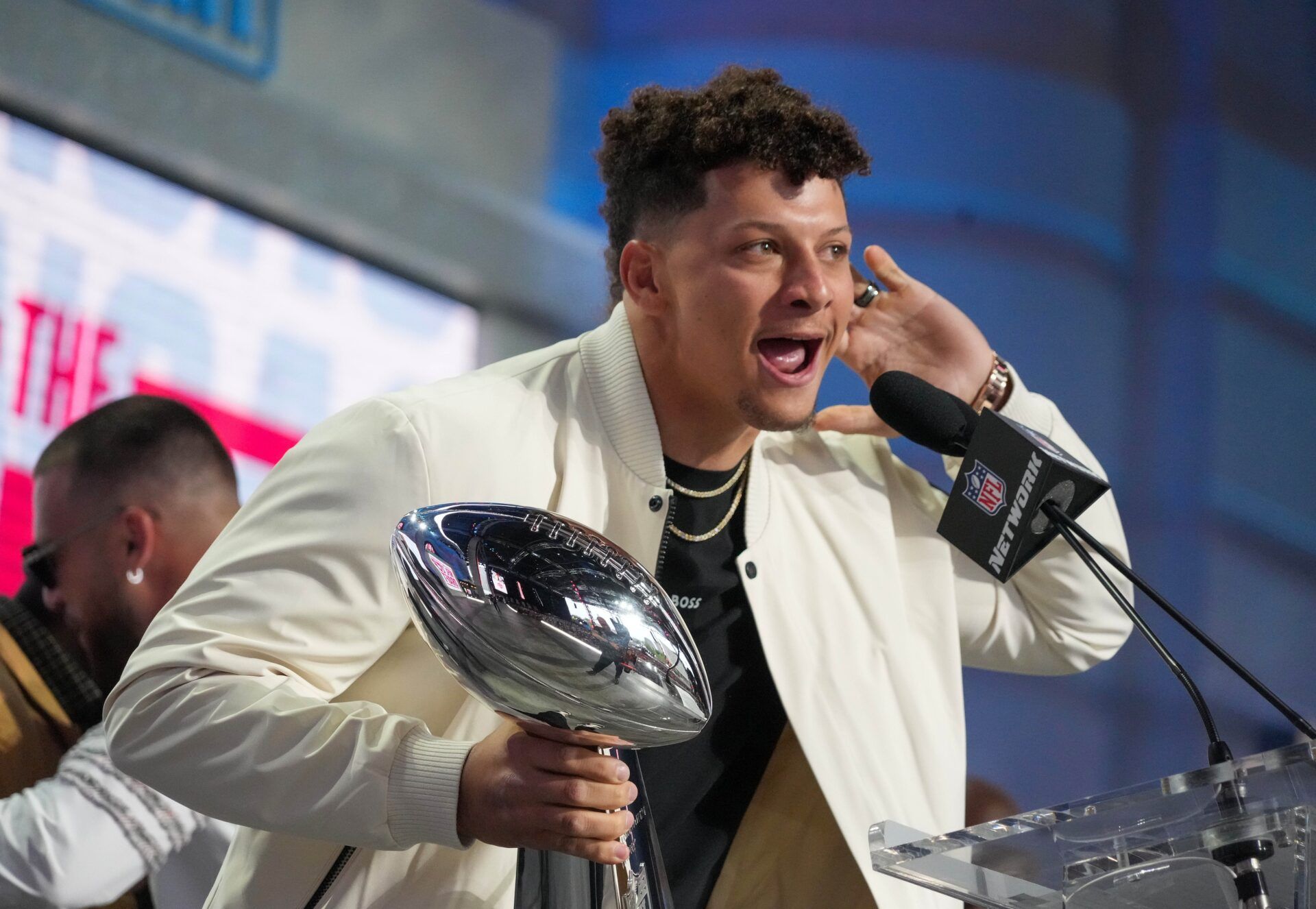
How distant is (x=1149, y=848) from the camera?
3.44 ft

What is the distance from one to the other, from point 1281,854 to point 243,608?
3.01ft

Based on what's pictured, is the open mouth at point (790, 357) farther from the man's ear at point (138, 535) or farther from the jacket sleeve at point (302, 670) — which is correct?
the man's ear at point (138, 535)

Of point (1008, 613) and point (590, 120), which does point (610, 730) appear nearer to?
point (1008, 613)

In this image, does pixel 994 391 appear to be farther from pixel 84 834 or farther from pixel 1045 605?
pixel 84 834

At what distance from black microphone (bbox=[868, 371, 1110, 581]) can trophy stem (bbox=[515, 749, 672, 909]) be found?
1.38 ft

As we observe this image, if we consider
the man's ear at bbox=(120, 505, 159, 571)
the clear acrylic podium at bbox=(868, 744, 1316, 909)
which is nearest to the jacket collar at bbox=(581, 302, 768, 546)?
the clear acrylic podium at bbox=(868, 744, 1316, 909)

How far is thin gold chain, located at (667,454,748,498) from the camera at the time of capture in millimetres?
1747

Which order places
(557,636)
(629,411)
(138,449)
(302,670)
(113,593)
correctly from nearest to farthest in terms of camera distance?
1. (557,636)
2. (302,670)
3. (629,411)
4. (113,593)
5. (138,449)

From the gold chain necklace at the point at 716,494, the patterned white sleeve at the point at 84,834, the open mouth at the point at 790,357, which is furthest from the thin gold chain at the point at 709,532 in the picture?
the patterned white sleeve at the point at 84,834

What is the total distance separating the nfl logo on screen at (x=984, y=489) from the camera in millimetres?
1292

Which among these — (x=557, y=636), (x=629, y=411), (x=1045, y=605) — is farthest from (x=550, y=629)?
(x=1045, y=605)

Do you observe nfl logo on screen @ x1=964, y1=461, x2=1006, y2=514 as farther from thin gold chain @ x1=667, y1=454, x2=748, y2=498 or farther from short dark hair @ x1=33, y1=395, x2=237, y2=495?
short dark hair @ x1=33, y1=395, x2=237, y2=495

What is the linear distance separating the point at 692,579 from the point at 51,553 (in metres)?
1.17

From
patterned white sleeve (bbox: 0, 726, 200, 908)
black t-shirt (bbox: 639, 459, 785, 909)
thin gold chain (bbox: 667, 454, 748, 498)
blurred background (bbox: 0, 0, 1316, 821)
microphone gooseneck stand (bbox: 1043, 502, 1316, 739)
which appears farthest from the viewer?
blurred background (bbox: 0, 0, 1316, 821)
